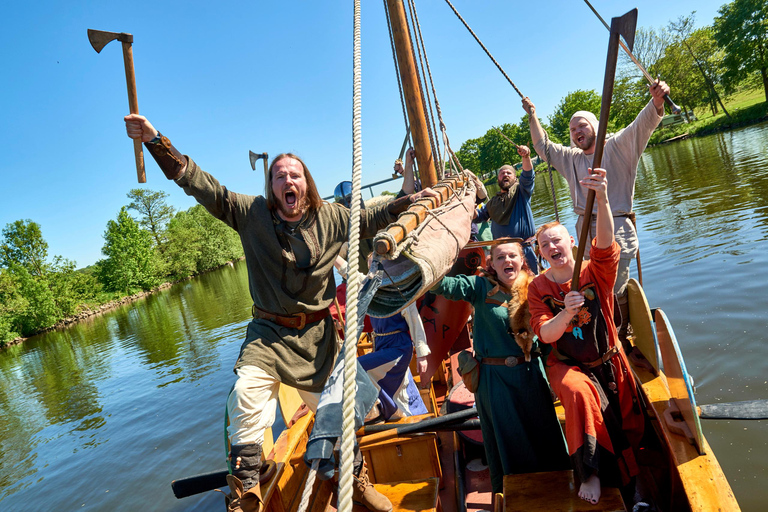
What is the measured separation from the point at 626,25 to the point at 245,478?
2.62 meters

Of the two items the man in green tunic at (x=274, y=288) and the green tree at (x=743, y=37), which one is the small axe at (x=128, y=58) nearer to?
the man in green tunic at (x=274, y=288)

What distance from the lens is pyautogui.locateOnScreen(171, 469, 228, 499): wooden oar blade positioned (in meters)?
3.35

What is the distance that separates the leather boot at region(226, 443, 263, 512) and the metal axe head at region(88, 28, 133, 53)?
84.5 inches

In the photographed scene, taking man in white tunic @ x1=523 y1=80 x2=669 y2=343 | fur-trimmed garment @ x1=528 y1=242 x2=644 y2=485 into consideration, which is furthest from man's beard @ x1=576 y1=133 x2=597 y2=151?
fur-trimmed garment @ x1=528 y1=242 x2=644 y2=485

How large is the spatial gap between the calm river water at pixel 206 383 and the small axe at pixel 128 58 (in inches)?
180

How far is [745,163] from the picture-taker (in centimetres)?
1739

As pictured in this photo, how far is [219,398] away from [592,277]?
29.2 feet

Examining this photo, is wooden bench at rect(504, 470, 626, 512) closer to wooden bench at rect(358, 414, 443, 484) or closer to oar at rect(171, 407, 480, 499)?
oar at rect(171, 407, 480, 499)

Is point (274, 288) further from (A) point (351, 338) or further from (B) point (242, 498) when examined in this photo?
(A) point (351, 338)

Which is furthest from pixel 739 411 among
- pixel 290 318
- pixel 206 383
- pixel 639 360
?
pixel 206 383

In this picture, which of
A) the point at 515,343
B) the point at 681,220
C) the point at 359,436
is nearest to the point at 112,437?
the point at 359,436

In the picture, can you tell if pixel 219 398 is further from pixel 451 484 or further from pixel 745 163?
pixel 745 163

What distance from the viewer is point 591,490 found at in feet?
6.61

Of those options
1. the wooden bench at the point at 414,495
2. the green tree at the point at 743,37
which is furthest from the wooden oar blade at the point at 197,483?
the green tree at the point at 743,37
